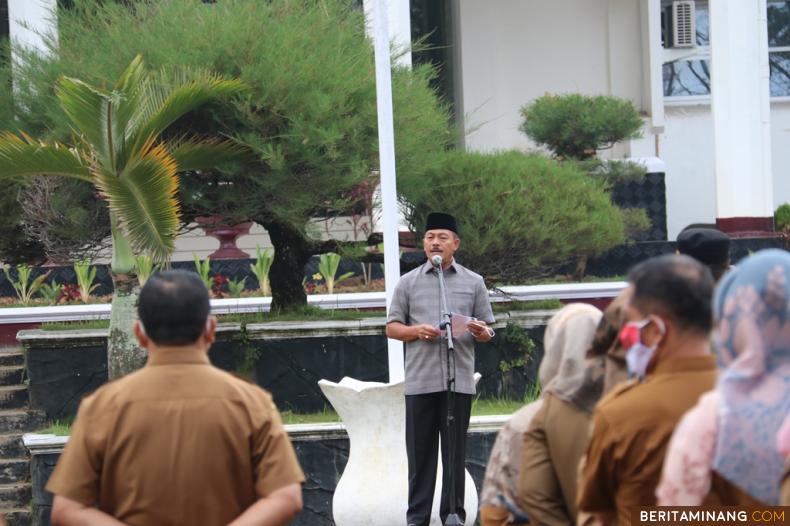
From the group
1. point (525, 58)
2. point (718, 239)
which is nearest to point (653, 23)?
point (525, 58)

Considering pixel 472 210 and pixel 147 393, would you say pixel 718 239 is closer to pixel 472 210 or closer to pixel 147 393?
Result: pixel 147 393

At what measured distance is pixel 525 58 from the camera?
62.7ft

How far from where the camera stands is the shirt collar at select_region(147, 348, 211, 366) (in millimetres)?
3557

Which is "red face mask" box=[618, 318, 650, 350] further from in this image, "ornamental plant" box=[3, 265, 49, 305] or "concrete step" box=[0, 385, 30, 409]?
"ornamental plant" box=[3, 265, 49, 305]

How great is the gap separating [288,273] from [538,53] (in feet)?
31.4

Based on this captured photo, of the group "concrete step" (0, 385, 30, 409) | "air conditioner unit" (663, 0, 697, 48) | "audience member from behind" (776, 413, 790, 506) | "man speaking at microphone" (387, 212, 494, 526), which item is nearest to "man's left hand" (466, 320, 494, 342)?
"man speaking at microphone" (387, 212, 494, 526)

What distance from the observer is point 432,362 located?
734cm

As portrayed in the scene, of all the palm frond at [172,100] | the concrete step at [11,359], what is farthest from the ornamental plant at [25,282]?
the palm frond at [172,100]

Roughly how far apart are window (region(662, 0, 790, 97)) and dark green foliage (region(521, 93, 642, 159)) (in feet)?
11.2

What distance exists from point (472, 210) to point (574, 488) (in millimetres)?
6384

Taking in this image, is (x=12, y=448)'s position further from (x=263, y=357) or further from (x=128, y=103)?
(x=128, y=103)

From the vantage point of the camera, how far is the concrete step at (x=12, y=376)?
34.7ft

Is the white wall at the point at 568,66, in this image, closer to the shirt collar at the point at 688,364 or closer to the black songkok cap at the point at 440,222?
the black songkok cap at the point at 440,222

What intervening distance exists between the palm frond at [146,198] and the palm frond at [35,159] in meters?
0.34
